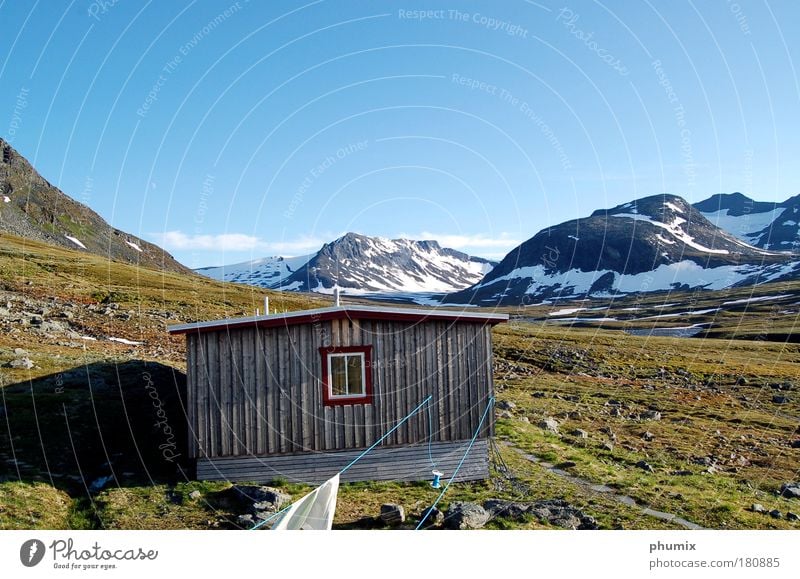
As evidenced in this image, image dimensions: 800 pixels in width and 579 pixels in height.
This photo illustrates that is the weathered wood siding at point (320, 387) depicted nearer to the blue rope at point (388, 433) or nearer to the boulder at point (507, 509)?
the blue rope at point (388, 433)

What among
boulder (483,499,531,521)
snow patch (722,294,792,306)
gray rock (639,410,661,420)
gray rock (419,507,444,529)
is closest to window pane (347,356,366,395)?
gray rock (419,507,444,529)

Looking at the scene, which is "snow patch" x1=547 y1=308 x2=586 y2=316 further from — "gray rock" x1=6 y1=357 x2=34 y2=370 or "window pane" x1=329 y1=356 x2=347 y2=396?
"window pane" x1=329 y1=356 x2=347 y2=396

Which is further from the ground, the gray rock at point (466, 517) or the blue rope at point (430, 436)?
the blue rope at point (430, 436)

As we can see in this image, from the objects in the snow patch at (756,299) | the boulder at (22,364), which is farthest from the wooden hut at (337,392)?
the snow patch at (756,299)

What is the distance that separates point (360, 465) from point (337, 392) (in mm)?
2335

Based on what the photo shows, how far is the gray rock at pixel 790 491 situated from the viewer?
Answer: 62.9ft

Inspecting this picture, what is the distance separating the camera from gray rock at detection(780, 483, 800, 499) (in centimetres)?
1917

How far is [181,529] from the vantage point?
14.2m
